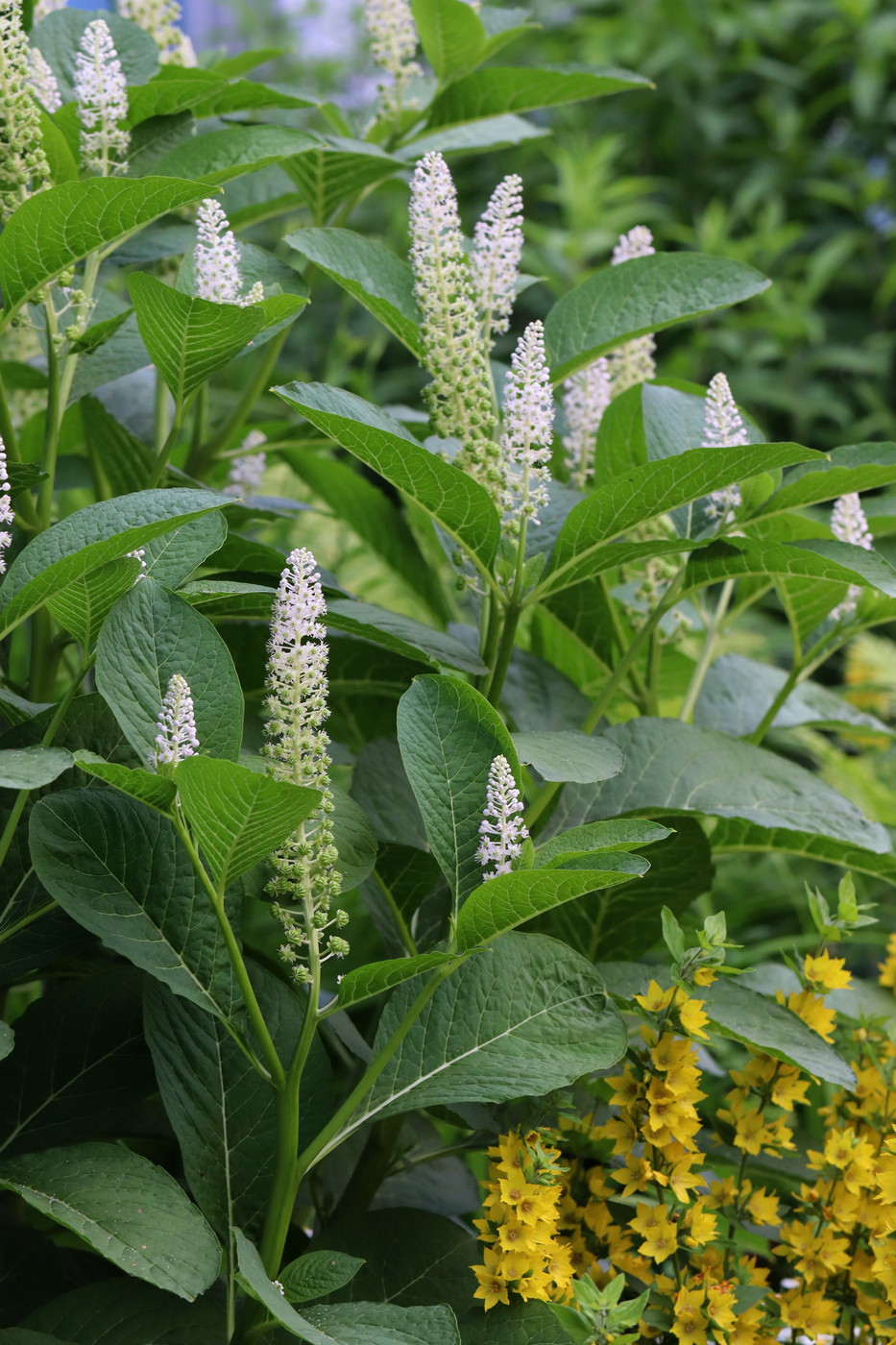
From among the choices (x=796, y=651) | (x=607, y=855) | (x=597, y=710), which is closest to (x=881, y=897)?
(x=796, y=651)

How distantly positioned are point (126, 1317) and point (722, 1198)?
1.29 ft

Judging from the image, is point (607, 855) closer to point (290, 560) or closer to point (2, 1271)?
point (290, 560)

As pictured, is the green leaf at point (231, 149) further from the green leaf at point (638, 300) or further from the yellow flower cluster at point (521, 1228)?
the yellow flower cluster at point (521, 1228)

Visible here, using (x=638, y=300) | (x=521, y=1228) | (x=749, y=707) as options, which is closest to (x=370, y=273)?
(x=638, y=300)

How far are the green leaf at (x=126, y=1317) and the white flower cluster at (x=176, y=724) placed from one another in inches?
12.4

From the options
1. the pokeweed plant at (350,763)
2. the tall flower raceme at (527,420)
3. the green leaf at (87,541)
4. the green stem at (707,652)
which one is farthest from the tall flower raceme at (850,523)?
the green leaf at (87,541)

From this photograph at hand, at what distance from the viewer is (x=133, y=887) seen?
2.26ft

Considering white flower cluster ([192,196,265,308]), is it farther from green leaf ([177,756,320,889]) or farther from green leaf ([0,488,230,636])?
green leaf ([177,756,320,889])

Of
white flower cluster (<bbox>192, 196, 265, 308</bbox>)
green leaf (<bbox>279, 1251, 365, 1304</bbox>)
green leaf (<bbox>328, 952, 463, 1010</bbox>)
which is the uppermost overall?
white flower cluster (<bbox>192, 196, 265, 308</bbox>)

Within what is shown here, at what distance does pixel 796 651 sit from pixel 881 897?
1.73 metres

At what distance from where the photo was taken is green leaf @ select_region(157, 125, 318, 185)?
0.86m

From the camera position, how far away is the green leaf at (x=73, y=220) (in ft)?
2.25

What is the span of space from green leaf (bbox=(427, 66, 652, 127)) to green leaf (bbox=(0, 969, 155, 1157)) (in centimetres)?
72

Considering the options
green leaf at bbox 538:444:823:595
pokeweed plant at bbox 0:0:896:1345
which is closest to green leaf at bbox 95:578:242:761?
pokeweed plant at bbox 0:0:896:1345
